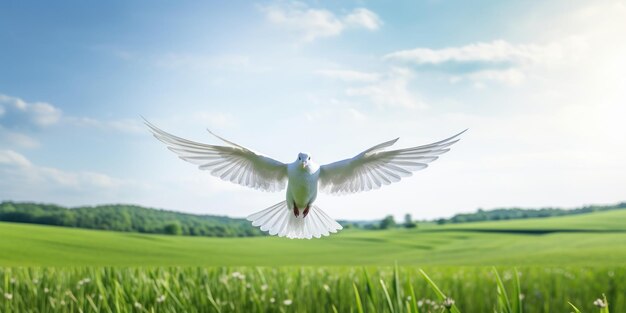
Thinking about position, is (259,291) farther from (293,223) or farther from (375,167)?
(375,167)

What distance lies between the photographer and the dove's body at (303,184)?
171 cm

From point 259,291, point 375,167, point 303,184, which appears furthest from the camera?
point 259,291

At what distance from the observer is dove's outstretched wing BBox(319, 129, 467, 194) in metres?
1.79

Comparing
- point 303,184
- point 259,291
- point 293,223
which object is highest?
point 303,184

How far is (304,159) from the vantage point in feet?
5.77

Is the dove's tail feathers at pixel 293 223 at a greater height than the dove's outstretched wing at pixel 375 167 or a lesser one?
lesser

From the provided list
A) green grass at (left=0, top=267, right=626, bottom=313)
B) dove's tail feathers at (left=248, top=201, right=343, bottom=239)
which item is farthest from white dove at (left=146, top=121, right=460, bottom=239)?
green grass at (left=0, top=267, right=626, bottom=313)

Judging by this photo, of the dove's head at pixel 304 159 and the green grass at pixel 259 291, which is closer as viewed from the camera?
the dove's head at pixel 304 159

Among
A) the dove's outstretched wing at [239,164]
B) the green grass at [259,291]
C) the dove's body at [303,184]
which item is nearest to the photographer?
the dove's body at [303,184]

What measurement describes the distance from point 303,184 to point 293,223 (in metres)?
0.62

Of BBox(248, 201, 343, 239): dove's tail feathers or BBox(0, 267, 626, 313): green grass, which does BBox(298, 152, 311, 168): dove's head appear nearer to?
BBox(248, 201, 343, 239): dove's tail feathers

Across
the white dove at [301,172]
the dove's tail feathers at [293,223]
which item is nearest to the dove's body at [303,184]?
the white dove at [301,172]

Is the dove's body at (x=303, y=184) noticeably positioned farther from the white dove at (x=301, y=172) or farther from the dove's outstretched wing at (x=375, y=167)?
the dove's outstretched wing at (x=375, y=167)

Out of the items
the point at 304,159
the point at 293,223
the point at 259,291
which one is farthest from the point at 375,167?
the point at 259,291
